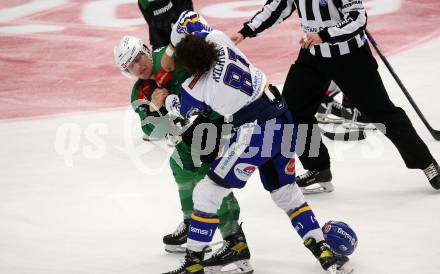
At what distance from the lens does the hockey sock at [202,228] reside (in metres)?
4.73

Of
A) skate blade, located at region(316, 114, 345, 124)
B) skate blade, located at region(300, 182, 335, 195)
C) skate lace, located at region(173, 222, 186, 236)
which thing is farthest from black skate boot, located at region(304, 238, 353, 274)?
skate blade, located at region(316, 114, 345, 124)

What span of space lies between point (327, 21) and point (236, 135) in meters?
1.53

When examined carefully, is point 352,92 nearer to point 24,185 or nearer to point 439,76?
point 24,185

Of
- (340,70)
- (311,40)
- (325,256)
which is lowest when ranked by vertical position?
(325,256)

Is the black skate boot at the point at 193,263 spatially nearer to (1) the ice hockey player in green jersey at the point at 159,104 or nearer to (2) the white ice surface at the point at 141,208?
(1) the ice hockey player in green jersey at the point at 159,104

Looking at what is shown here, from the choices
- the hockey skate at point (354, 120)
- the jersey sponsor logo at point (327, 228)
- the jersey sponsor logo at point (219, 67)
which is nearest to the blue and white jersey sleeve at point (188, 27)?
the jersey sponsor logo at point (219, 67)

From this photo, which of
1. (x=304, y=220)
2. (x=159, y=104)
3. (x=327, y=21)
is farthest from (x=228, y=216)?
(x=327, y=21)

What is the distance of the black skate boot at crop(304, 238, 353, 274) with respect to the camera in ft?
15.8

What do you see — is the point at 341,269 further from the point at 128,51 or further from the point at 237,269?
the point at 128,51

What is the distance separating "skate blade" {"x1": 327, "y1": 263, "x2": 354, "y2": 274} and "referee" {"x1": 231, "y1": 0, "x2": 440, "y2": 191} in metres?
1.37

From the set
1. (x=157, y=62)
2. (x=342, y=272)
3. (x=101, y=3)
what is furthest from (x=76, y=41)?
(x=342, y=272)

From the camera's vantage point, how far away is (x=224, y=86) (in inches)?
179

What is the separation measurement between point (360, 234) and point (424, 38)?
16.8ft

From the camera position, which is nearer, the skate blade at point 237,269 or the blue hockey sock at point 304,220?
the blue hockey sock at point 304,220
